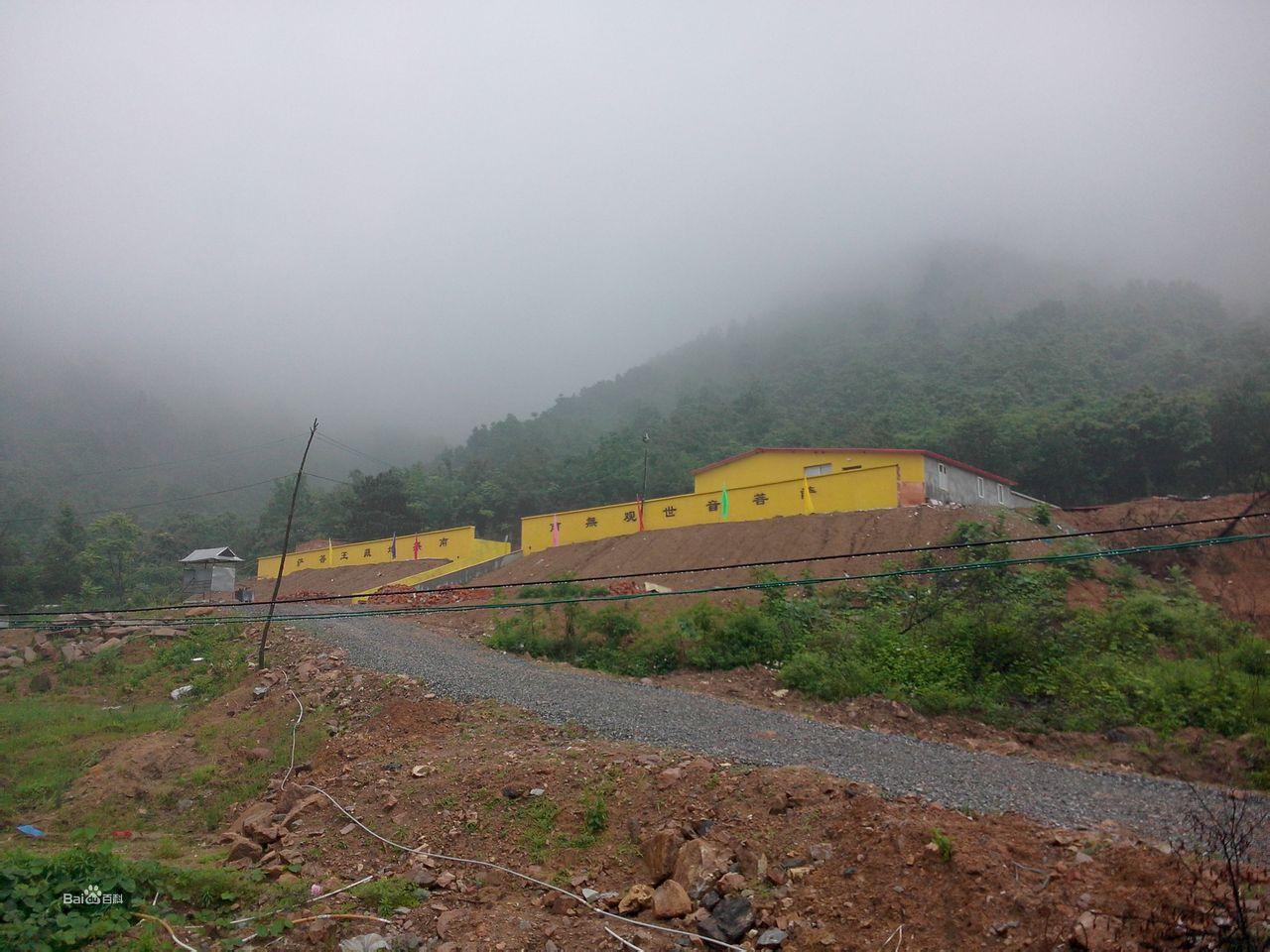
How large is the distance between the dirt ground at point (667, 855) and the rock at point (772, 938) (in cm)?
5

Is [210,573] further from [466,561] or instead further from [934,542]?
[934,542]

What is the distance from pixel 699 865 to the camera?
624 centimetres

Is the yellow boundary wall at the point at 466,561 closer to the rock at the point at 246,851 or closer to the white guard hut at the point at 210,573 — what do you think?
the white guard hut at the point at 210,573

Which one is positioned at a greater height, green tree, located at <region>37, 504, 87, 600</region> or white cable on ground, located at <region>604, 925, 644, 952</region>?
green tree, located at <region>37, 504, 87, 600</region>

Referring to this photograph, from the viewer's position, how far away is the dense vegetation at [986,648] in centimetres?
1198

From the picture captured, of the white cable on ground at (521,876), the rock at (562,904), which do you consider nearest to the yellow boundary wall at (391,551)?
the white cable on ground at (521,876)

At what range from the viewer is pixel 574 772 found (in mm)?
8523

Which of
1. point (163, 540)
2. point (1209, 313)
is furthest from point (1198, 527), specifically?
point (1209, 313)

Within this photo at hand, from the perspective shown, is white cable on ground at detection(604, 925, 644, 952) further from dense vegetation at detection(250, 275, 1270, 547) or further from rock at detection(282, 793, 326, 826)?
dense vegetation at detection(250, 275, 1270, 547)

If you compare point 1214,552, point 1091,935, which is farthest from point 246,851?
point 1214,552

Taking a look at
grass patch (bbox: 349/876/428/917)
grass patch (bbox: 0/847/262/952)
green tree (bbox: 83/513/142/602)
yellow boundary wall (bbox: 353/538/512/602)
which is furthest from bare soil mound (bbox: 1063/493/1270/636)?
green tree (bbox: 83/513/142/602)

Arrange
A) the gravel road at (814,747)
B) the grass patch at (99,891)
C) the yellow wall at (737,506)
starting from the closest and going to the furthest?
the grass patch at (99,891) → the gravel road at (814,747) → the yellow wall at (737,506)

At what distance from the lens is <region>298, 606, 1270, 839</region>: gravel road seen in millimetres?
7801

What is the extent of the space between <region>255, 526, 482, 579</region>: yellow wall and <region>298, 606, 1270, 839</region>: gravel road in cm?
2313
